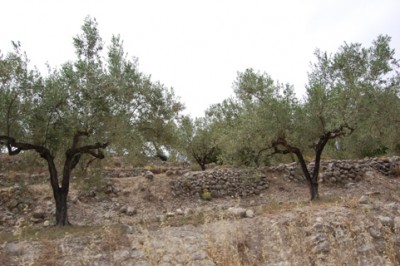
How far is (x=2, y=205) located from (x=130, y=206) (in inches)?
Answer: 289

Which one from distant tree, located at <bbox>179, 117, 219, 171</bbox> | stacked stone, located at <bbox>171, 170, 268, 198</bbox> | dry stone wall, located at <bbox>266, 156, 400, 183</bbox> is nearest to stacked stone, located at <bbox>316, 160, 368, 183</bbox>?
dry stone wall, located at <bbox>266, 156, 400, 183</bbox>

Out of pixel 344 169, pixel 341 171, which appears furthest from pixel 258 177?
pixel 344 169

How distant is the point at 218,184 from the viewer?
27.0 meters

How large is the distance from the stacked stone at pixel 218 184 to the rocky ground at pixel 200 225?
Answer: 500 mm

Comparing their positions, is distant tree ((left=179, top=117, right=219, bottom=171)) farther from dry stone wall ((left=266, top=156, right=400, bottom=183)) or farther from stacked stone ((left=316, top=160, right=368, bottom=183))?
stacked stone ((left=316, top=160, right=368, bottom=183))


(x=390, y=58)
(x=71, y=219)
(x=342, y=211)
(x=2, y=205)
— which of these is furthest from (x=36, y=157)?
(x=390, y=58)

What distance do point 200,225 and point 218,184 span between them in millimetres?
14445

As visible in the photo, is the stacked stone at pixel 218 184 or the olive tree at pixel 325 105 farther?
the stacked stone at pixel 218 184

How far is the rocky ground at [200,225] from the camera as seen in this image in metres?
6.06

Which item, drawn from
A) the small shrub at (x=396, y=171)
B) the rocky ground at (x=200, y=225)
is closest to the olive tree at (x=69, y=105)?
the rocky ground at (x=200, y=225)

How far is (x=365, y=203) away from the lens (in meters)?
13.4

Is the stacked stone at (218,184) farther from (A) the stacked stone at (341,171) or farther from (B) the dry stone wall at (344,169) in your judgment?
(A) the stacked stone at (341,171)

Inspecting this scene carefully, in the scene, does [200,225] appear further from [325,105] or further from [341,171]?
[341,171]

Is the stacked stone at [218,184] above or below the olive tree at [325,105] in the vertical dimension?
below
